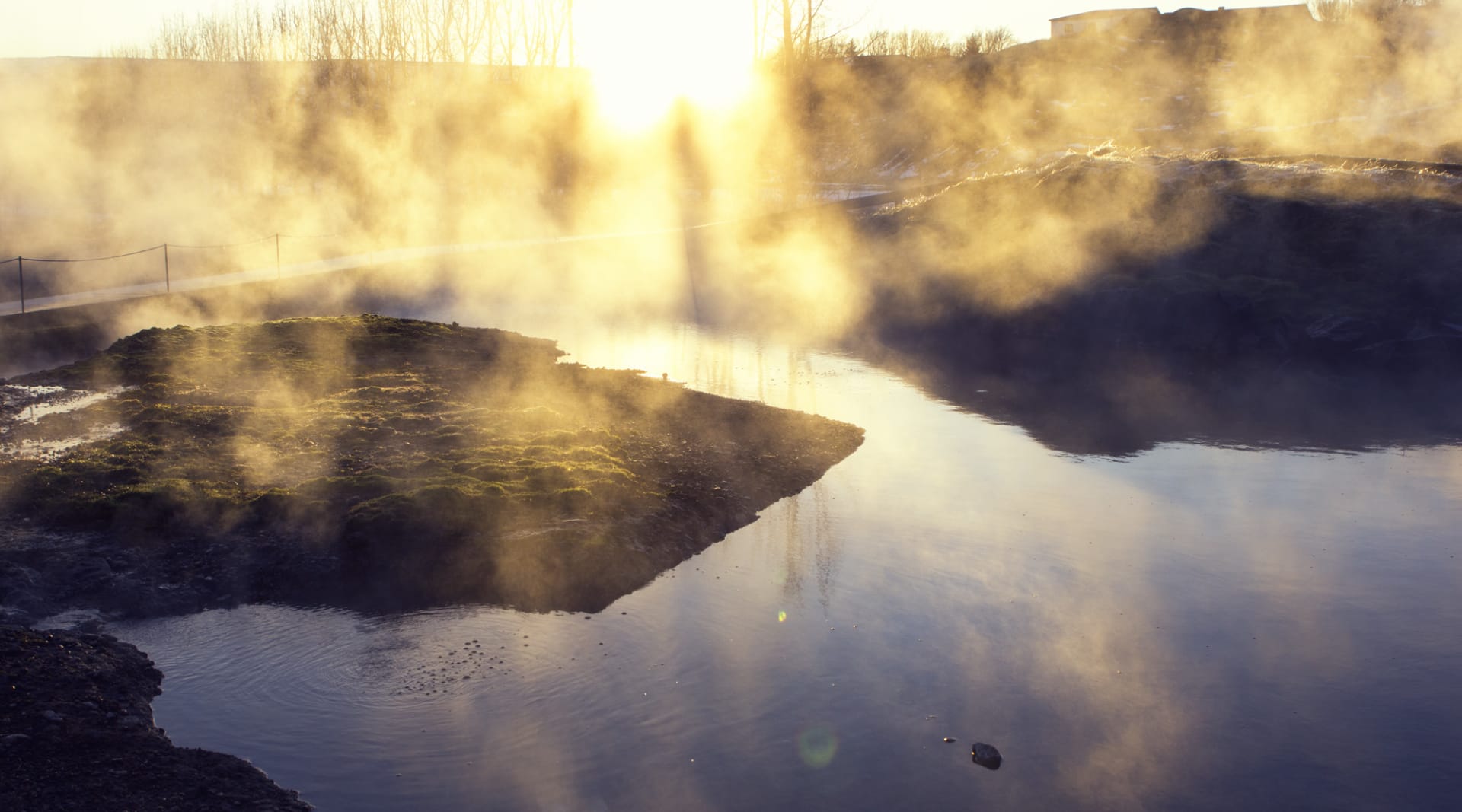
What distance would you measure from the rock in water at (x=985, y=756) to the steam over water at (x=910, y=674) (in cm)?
8


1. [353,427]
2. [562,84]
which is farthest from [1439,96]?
[353,427]

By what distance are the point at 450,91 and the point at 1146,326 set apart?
154 ft

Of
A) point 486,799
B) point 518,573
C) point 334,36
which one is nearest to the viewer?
point 486,799

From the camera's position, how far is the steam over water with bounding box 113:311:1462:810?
782cm

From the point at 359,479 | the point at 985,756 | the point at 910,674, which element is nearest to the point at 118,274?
the point at 359,479

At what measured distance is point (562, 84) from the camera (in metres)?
71.4

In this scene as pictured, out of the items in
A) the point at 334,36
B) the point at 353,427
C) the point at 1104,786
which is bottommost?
the point at 1104,786

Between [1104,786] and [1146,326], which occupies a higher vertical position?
[1146,326]

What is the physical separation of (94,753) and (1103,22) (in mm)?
87736

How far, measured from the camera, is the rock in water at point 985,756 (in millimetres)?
8023

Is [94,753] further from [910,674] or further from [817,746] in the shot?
[910,674]

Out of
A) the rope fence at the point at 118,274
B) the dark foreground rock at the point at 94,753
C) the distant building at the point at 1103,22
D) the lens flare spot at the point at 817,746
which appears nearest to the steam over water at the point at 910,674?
the lens flare spot at the point at 817,746

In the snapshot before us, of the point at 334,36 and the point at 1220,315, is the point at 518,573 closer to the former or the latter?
the point at 1220,315

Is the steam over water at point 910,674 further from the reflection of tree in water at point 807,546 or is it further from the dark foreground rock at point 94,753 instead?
the dark foreground rock at point 94,753
